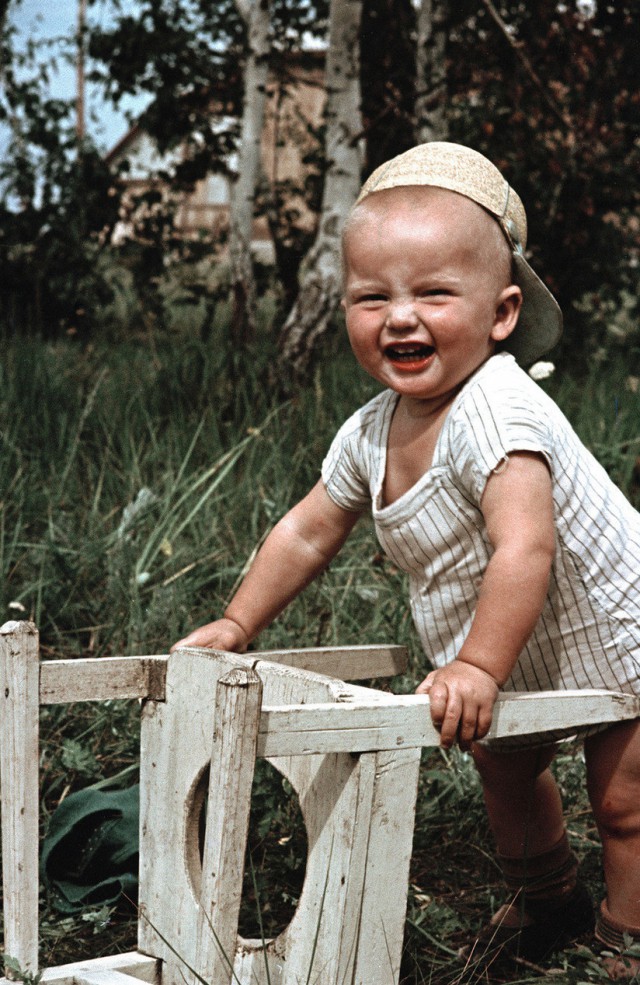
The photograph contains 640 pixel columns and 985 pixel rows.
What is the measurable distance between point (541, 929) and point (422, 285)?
1277 millimetres

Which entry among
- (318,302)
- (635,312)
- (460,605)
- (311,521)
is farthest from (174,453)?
(635,312)

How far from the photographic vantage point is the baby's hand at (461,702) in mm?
1602

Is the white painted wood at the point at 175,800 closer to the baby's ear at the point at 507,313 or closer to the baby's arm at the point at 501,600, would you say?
the baby's arm at the point at 501,600

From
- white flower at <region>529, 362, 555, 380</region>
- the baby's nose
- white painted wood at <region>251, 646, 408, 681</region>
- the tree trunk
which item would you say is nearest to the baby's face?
the baby's nose

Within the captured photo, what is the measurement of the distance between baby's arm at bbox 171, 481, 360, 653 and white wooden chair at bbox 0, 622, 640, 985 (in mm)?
160

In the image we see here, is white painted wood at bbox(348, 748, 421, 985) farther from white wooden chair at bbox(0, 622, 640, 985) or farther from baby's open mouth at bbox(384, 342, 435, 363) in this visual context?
baby's open mouth at bbox(384, 342, 435, 363)

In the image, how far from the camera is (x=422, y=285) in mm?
1893

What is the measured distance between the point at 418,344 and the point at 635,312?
18.2ft

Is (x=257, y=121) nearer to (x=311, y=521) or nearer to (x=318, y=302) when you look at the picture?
(x=318, y=302)

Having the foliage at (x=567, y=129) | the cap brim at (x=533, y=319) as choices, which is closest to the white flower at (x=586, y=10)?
the foliage at (x=567, y=129)

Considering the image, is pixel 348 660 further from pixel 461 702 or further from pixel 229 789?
pixel 229 789

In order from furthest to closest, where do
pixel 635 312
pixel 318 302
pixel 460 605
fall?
pixel 635 312 → pixel 318 302 → pixel 460 605

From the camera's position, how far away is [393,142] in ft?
24.2

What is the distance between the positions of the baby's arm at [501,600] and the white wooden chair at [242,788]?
0.04m
